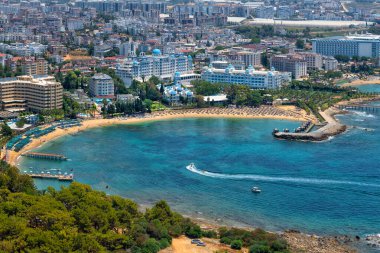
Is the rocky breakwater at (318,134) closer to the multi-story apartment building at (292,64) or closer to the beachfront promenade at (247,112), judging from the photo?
the beachfront promenade at (247,112)

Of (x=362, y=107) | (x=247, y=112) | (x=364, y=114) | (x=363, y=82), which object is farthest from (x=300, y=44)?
(x=247, y=112)

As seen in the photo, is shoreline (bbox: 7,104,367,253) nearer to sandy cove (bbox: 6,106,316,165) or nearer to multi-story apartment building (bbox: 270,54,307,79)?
sandy cove (bbox: 6,106,316,165)

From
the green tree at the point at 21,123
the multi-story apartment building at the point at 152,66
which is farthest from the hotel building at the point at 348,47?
the green tree at the point at 21,123

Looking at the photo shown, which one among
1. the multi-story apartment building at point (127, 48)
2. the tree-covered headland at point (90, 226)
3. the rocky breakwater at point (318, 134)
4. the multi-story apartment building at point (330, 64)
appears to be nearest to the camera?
the tree-covered headland at point (90, 226)

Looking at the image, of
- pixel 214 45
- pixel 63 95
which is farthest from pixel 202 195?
pixel 214 45

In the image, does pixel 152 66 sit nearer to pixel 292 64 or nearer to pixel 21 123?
pixel 292 64
